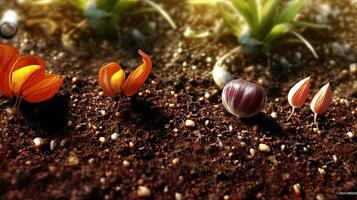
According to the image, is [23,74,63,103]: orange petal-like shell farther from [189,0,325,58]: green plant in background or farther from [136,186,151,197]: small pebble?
[189,0,325,58]: green plant in background

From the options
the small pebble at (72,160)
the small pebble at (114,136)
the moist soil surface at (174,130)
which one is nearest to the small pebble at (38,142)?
the moist soil surface at (174,130)

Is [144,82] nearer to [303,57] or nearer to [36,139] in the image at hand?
[36,139]

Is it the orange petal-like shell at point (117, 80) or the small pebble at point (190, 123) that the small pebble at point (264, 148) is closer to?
the small pebble at point (190, 123)

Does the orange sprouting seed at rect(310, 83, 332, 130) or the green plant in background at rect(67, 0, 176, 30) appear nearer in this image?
the orange sprouting seed at rect(310, 83, 332, 130)

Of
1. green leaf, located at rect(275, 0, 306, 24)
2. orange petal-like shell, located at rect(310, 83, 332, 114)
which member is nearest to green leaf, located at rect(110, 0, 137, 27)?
green leaf, located at rect(275, 0, 306, 24)

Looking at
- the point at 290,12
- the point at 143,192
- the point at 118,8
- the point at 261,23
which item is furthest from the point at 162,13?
the point at 143,192

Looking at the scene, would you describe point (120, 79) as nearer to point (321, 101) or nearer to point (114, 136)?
point (114, 136)
